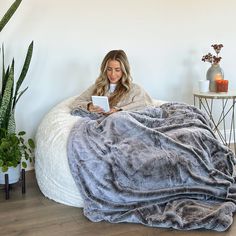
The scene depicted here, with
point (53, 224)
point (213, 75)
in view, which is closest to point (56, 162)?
point (53, 224)

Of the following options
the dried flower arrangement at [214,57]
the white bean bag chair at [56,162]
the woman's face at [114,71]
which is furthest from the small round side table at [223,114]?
the white bean bag chair at [56,162]

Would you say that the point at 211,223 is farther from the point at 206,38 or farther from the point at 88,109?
the point at 206,38

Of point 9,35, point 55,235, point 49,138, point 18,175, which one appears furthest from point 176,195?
point 9,35

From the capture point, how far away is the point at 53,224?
2.33 m

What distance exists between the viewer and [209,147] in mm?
2705

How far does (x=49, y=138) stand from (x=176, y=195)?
983mm

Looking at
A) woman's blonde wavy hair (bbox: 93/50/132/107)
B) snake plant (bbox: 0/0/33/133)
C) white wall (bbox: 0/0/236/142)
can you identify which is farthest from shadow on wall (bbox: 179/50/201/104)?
snake plant (bbox: 0/0/33/133)

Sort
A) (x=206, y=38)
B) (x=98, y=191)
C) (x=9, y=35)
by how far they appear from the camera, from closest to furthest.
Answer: (x=98, y=191), (x=9, y=35), (x=206, y=38)

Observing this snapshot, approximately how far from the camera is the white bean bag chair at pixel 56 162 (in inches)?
100

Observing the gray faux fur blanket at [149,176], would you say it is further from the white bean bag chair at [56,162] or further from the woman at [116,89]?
the woman at [116,89]

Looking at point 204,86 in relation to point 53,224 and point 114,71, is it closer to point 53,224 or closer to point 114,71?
point 114,71

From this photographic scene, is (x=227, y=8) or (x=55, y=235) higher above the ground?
(x=227, y=8)

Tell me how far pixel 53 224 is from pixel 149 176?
666mm

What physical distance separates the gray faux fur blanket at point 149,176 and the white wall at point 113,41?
0.95 m
